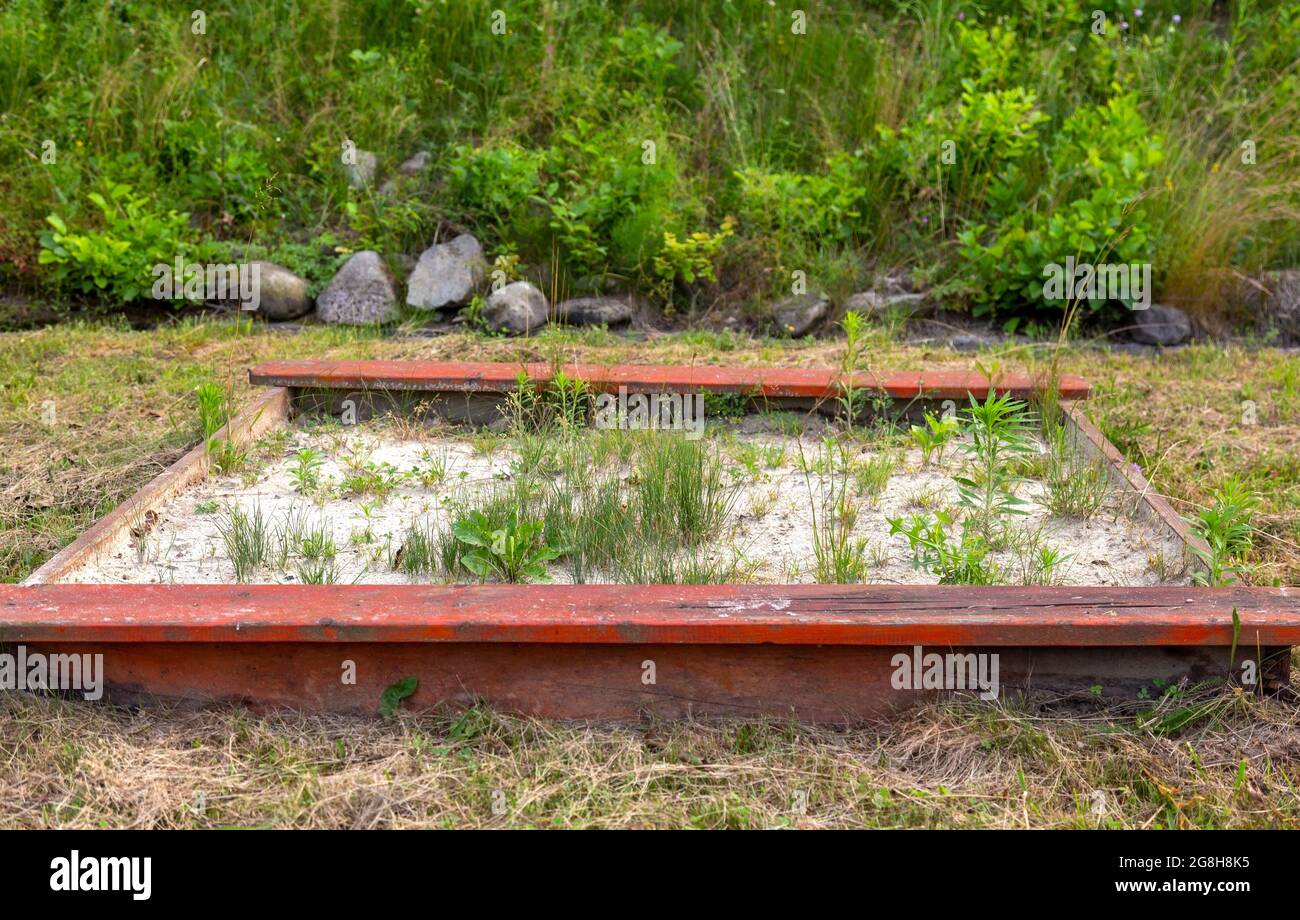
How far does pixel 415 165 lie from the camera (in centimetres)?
818

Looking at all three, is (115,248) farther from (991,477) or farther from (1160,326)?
(1160,326)

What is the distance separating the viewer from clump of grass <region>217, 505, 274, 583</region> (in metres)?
3.75


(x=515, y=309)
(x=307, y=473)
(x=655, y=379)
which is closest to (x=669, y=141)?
(x=515, y=309)

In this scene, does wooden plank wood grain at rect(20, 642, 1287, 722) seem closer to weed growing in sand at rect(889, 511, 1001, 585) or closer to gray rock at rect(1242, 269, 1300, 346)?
weed growing in sand at rect(889, 511, 1001, 585)

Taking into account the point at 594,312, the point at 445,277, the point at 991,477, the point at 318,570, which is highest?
the point at 445,277

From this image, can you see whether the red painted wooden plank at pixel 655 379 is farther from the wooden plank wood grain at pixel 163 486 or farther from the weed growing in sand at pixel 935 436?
the weed growing in sand at pixel 935 436

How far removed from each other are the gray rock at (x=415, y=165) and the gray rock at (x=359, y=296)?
3.14 ft

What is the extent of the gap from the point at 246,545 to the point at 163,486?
2.26 ft

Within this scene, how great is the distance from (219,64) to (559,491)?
5.68 metres

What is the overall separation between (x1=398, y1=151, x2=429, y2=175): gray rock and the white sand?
349cm

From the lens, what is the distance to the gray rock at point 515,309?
7.12 metres

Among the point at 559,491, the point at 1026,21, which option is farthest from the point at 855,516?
the point at 1026,21

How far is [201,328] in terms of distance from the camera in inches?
270

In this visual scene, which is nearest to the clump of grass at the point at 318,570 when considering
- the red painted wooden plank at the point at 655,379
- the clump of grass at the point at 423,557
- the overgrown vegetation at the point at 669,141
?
the clump of grass at the point at 423,557
